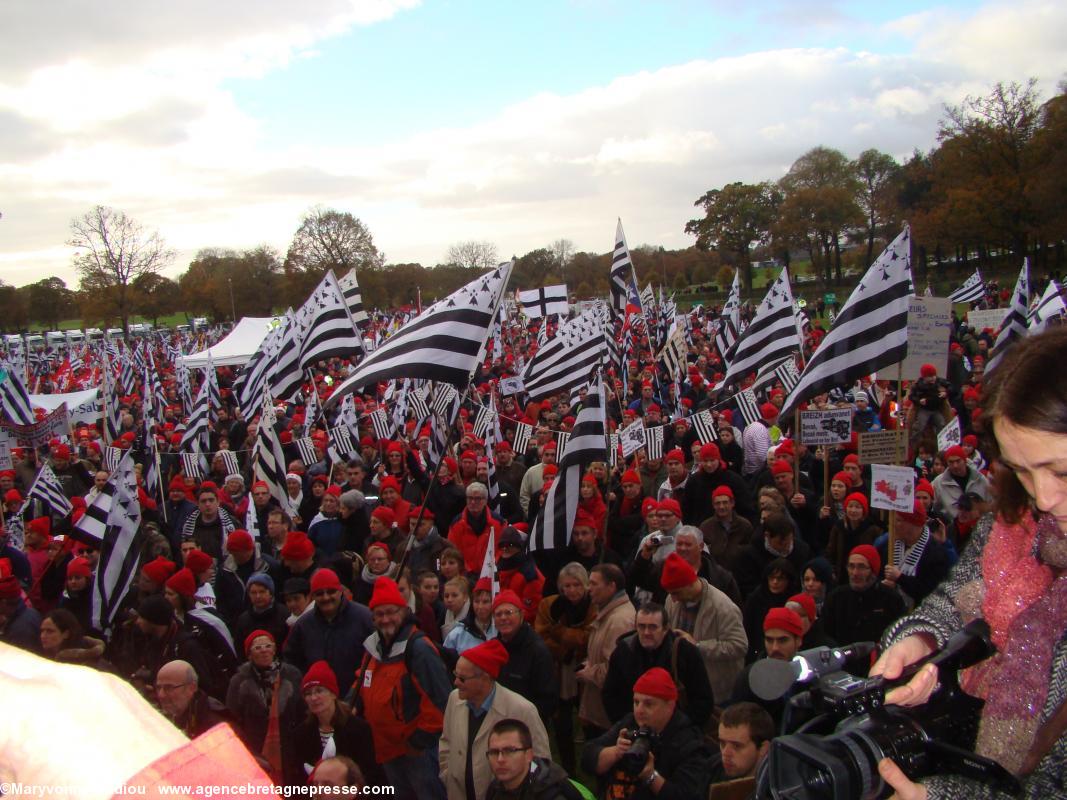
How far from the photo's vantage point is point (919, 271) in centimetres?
5753

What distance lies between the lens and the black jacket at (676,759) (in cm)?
393

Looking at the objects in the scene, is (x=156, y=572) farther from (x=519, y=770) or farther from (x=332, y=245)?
(x=332, y=245)

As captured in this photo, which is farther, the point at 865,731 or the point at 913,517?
the point at 913,517

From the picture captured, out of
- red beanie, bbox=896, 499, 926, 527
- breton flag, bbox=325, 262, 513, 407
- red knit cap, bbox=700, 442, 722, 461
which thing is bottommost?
red beanie, bbox=896, 499, 926, 527

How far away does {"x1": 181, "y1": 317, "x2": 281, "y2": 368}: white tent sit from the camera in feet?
85.3

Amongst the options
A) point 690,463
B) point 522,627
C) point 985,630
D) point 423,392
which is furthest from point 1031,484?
point 423,392

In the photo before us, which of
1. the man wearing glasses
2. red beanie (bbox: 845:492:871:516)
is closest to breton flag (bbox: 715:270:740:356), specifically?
red beanie (bbox: 845:492:871:516)

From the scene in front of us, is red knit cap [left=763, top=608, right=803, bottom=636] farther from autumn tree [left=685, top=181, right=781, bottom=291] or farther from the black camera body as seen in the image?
autumn tree [left=685, top=181, right=781, bottom=291]

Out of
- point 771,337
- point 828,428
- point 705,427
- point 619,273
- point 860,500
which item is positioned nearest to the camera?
point 860,500

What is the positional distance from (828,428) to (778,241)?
5818cm

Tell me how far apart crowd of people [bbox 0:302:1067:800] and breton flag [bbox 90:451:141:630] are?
130 mm

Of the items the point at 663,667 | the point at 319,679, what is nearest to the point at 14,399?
the point at 319,679

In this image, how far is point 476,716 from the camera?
456cm

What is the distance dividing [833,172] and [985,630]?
78048 mm
